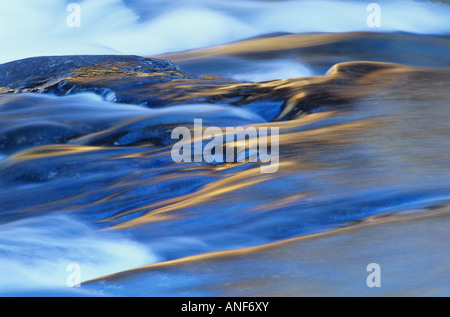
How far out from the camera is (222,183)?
329cm

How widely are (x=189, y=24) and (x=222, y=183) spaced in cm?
793

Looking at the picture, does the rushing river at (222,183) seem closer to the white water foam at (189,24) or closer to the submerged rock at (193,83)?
the submerged rock at (193,83)

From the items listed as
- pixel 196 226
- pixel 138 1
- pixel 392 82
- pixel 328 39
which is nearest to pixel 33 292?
pixel 196 226

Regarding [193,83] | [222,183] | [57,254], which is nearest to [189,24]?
[193,83]

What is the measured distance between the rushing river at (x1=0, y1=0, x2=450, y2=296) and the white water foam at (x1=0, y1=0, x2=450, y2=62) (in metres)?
2.72

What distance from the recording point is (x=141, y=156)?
160 inches

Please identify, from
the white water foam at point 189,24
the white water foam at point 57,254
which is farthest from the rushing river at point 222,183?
the white water foam at point 189,24

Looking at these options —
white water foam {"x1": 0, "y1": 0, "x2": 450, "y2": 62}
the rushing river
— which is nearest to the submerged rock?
the rushing river

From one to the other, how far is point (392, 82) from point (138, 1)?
7781mm

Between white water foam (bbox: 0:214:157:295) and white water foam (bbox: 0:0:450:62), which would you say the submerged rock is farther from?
white water foam (bbox: 0:0:450:62)

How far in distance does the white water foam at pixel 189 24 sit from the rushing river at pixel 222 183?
8.92 feet

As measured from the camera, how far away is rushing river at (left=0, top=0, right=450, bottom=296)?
2.11m
